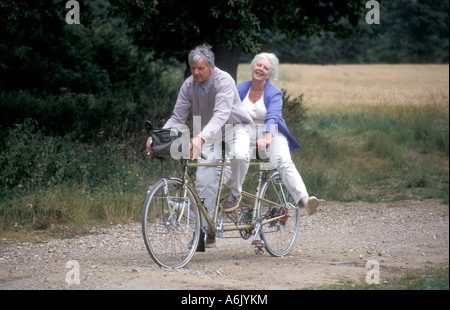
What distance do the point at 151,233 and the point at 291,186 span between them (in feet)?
5.67

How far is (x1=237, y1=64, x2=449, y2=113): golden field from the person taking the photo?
21297 mm

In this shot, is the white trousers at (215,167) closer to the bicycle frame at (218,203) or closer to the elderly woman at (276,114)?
the bicycle frame at (218,203)

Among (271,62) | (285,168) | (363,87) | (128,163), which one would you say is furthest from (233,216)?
(363,87)

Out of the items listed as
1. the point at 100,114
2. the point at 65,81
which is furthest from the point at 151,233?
the point at 65,81

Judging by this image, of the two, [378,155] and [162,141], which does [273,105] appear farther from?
[378,155]

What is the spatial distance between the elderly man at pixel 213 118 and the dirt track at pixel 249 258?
2.29 feet

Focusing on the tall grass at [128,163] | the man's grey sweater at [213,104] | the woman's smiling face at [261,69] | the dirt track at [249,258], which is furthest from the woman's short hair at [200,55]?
the dirt track at [249,258]

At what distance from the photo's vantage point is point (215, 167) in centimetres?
645

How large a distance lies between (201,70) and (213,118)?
18.4 inches

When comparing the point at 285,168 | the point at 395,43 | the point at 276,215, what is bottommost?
the point at 276,215

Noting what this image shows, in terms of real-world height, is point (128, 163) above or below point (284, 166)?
below

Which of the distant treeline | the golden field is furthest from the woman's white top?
the distant treeline

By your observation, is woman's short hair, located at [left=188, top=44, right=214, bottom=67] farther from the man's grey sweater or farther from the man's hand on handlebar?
the man's hand on handlebar

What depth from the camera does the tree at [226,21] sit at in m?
10.6
